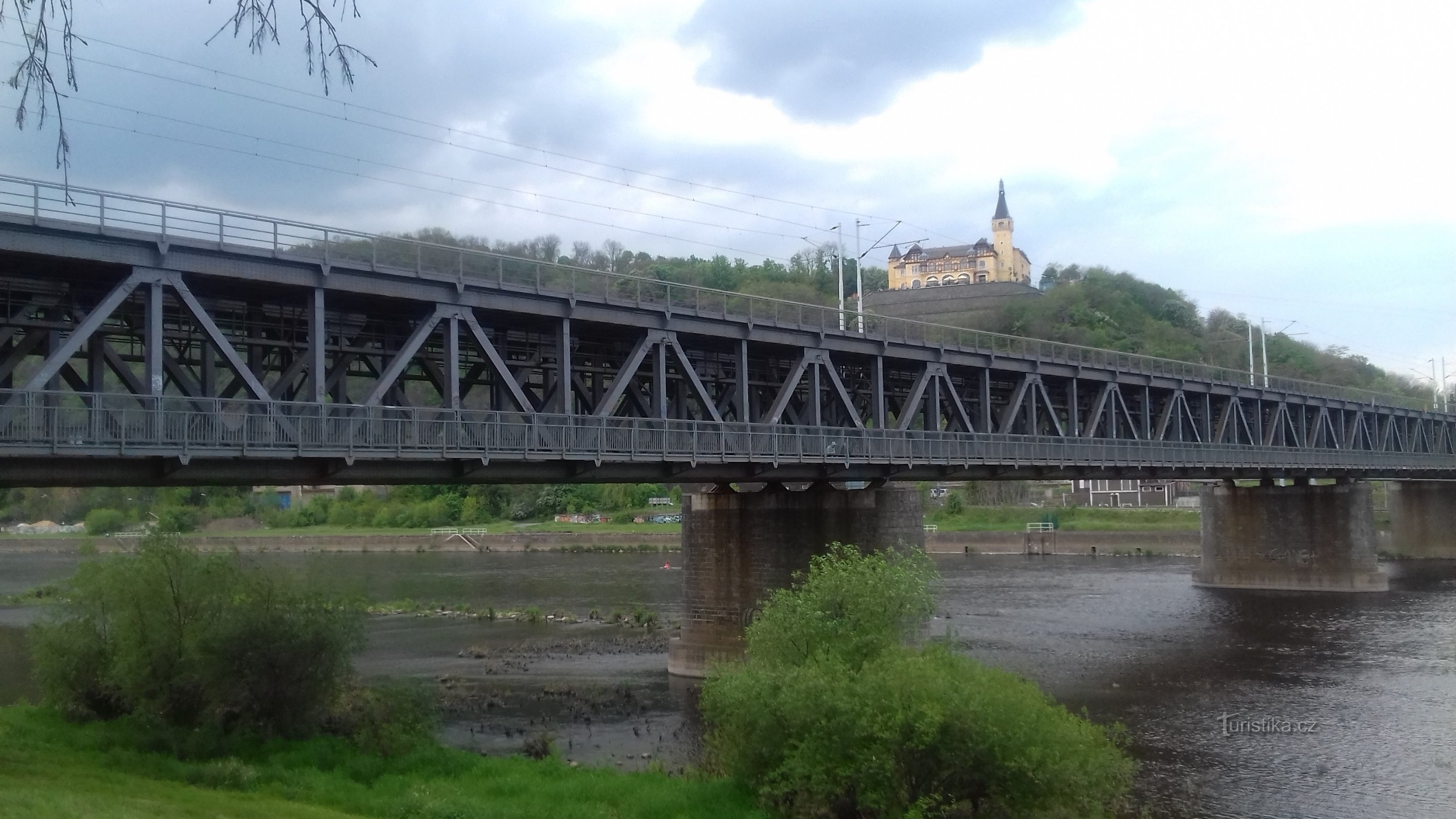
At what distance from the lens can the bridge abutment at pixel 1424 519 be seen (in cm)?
9144

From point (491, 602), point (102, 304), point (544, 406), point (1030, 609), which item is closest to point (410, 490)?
point (491, 602)

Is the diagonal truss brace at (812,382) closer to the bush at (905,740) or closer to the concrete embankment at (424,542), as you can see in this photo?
the bush at (905,740)

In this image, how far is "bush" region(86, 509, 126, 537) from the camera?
104m

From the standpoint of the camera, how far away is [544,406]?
3278cm

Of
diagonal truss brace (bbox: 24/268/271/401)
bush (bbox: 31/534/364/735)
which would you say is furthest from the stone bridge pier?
diagonal truss brace (bbox: 24/268/271/401)

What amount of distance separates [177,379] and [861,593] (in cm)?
1563

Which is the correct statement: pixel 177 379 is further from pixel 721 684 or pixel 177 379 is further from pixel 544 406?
pixel 721 684

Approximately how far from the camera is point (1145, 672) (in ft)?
131

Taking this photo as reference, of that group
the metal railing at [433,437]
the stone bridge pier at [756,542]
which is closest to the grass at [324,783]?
the metal railing at [433,437]

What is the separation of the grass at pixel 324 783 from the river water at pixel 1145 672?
4.24m

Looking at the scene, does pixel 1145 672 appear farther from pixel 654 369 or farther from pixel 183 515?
pixel 183 515

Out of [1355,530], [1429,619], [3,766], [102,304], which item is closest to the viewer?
[3,766]

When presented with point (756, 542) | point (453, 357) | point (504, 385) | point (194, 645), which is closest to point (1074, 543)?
point (756, 542)

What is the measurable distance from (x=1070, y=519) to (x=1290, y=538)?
106ft
